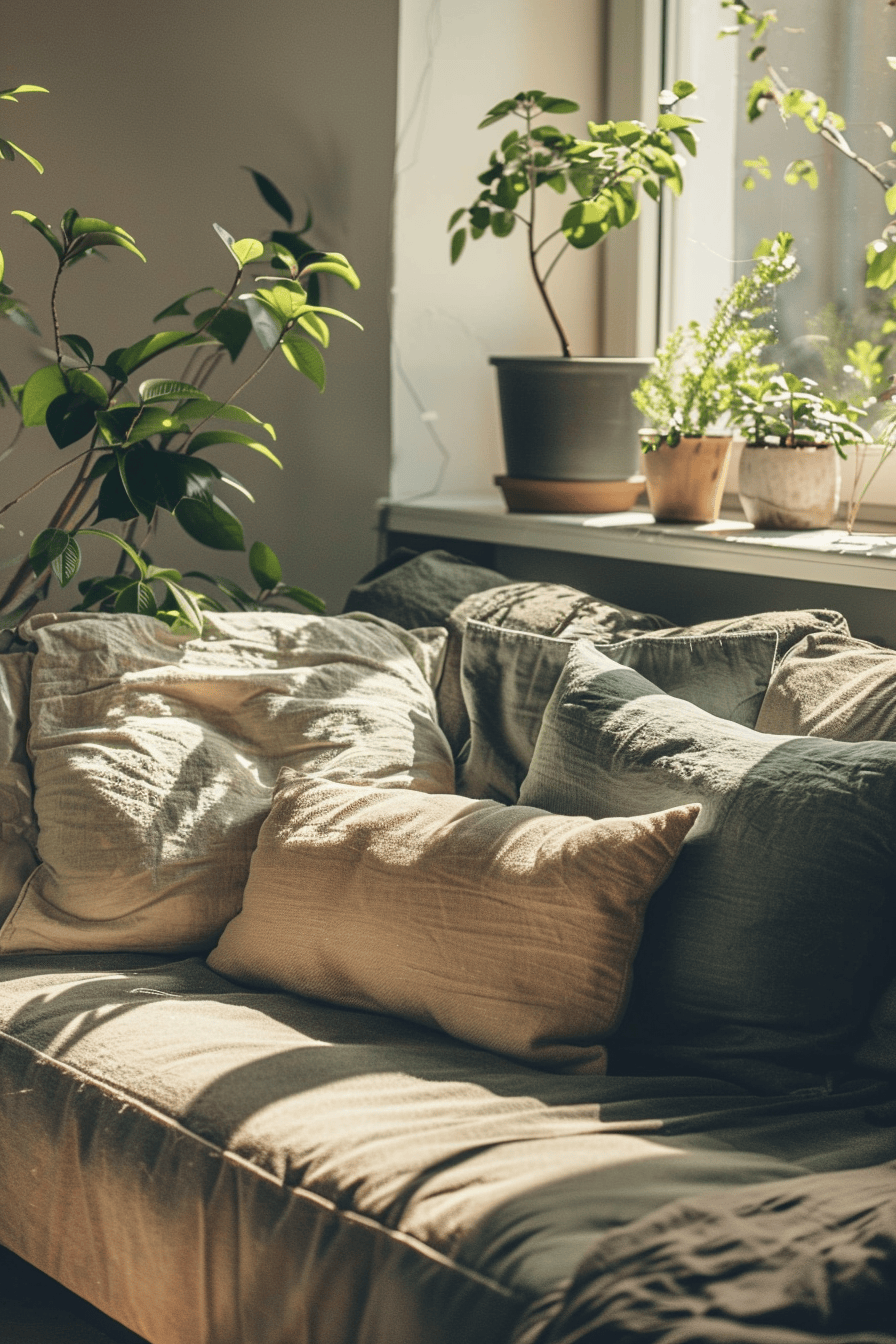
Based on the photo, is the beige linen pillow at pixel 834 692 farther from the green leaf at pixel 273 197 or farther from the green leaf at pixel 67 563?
the green leaf at pixel 273 197

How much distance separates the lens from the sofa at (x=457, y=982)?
3.18 feet

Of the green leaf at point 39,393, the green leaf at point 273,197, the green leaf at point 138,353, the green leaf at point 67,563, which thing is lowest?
the green leaf at point 67,563

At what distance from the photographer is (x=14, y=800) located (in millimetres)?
1655

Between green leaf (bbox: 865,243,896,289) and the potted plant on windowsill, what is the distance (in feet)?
0.56

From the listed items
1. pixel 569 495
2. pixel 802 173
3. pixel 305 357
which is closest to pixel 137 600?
pixel 305 357

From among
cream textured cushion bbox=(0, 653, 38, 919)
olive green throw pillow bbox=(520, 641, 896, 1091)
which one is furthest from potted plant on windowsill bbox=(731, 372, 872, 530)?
cream textured cushion bbox=(0, 653, 38, 919)

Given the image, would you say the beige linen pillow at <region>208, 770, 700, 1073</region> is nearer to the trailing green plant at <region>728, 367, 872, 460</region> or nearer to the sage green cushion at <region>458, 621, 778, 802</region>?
the sage green cushion at <region>458, 621, 778, 802</region>

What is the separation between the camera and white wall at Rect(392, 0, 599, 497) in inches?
96.0

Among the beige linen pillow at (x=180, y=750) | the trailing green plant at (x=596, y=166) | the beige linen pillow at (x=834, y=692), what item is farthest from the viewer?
the trailing green plant at (x=596, y=166)

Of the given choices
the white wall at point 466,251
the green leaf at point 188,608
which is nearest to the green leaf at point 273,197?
the white wall at point 466,251

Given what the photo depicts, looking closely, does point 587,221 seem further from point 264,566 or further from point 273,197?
point 264,566

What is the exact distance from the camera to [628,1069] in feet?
4.38

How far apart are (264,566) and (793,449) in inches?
32.7

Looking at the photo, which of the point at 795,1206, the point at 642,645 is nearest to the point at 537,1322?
the point at 795,1206
